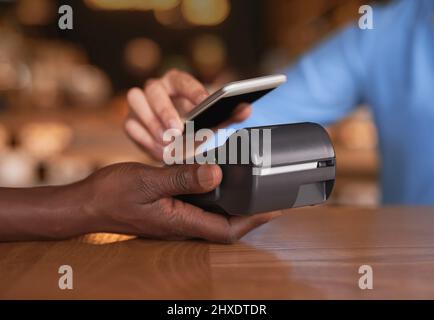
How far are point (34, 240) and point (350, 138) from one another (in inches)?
80.3

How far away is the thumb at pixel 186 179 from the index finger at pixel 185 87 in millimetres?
288

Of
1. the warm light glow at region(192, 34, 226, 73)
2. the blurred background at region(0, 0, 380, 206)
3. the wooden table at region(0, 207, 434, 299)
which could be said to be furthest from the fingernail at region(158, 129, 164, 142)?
the warm light glow at region(192, 34, 226, 73)

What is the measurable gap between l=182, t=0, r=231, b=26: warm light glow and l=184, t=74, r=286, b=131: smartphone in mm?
3475

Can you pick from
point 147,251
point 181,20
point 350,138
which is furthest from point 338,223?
point 181,20

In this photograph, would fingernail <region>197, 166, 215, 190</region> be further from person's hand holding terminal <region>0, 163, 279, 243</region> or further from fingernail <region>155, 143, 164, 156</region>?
fingernail <region>155, 143, 164, 156</region>

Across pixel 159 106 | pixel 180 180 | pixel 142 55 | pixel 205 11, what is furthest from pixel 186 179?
pixel 142 55

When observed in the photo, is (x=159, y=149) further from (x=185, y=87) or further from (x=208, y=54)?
(x=208, y=54)

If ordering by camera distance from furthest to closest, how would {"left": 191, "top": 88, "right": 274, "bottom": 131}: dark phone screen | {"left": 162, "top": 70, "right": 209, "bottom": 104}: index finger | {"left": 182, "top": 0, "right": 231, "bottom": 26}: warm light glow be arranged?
{"left": 182, "top": 0, "right": 231, "bottom": 26}: warm light glow < {"left": 162, "top": 70, "right": 209, "bottom": 104}: index finger < {"left": 191, "top": 88, "right": 274, "bottom": 131}: dark phone screen

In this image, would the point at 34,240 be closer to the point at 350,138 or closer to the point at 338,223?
the point at 338,223

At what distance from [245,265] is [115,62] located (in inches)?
157

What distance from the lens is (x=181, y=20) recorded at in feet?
14.1

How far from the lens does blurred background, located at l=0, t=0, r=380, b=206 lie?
105 inches

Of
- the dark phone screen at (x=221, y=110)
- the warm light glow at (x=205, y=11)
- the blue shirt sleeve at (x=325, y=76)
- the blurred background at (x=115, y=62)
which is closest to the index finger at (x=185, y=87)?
the dark phone screen at (x=221, y=110)

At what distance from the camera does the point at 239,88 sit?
2.20 ft
